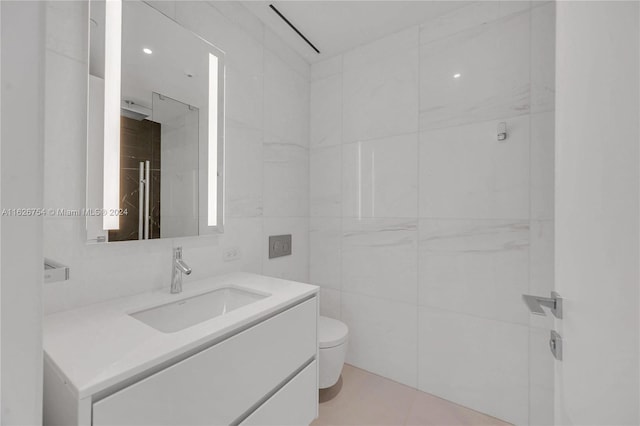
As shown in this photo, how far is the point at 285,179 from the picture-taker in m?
1.93

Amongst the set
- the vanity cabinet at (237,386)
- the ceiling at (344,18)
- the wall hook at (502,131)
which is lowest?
the vanity cabinet at (237,386)

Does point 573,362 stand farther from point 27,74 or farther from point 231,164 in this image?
point 231,164

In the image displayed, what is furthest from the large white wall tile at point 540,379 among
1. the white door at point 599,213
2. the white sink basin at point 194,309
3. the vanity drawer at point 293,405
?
the white sink basin at point 194,309

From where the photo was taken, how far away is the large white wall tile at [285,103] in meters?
1.79

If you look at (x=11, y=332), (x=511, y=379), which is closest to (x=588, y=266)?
(x=11, y=332)

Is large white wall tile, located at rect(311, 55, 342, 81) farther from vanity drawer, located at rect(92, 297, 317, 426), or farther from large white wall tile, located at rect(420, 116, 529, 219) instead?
vanity drawer, located at rect(92, 297, 317, 426)

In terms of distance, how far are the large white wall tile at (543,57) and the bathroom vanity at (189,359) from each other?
1492mm

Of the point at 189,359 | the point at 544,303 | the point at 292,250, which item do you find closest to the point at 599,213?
the point at 544,303

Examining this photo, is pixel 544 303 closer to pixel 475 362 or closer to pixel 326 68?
pixel 475 362

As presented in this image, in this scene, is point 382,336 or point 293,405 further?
point 382,336

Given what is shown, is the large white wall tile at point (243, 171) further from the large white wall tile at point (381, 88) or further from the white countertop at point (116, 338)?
the large white wall tile at point (381, 88)

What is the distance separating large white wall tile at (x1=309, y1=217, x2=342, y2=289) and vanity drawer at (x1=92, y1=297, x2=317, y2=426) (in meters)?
0.87

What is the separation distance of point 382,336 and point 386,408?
41 centimetres

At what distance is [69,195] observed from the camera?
3.16 ft
